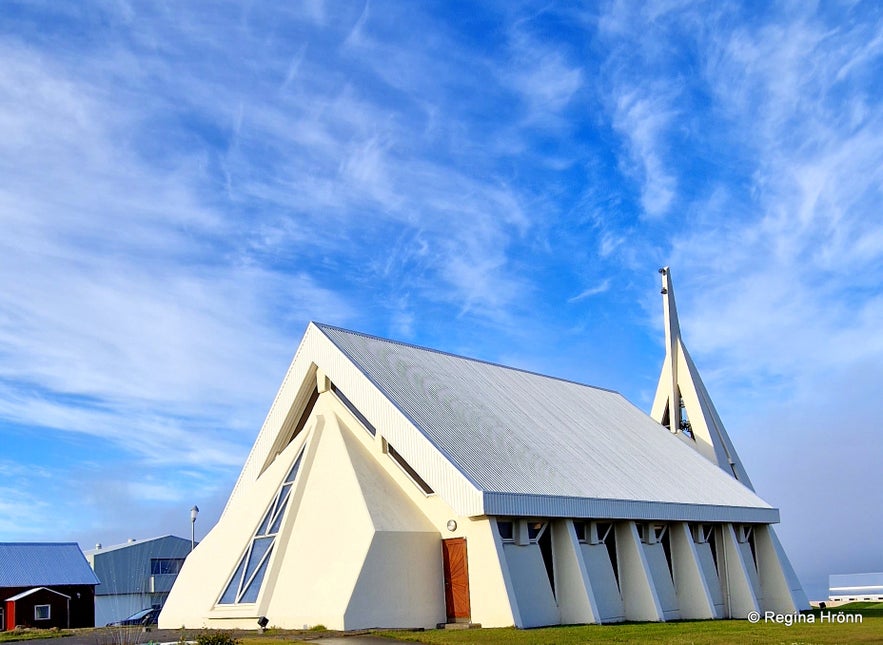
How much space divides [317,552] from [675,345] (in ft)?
81.8

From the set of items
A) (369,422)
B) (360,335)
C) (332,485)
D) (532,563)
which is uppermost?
(360,335)

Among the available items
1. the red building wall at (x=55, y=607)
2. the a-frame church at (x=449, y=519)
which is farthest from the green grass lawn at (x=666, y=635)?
the red building wall at (x=55, y=607)

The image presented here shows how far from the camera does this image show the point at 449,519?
82.7ft

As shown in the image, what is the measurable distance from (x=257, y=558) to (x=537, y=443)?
941cm

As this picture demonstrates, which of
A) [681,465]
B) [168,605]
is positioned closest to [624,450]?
[681,465]

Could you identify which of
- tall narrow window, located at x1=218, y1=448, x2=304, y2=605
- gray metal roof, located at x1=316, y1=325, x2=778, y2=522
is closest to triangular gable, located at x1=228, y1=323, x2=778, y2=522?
gray metal roof, located at x1=316, y1=325, x2=778, y2=522

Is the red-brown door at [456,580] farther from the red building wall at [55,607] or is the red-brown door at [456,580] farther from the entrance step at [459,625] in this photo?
the red building wall at [55,607]

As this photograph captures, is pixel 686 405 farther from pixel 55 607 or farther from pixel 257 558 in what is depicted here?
pixel 55 607

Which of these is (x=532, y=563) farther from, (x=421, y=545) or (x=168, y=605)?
(x=168, y=605)

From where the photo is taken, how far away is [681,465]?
36000mm

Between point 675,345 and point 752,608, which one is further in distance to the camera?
point 675,345

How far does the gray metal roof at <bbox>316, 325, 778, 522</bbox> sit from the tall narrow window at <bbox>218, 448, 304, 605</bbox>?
15.6 feet

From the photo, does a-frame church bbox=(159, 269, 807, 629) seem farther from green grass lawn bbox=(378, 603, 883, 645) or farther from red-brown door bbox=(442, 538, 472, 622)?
green grass lawn bbox=(378, 603, 883, 645)

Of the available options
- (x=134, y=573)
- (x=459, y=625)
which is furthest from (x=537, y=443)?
(x=134, y=573)
